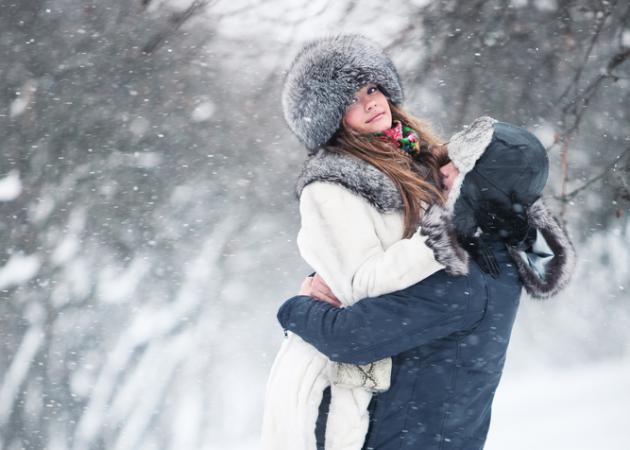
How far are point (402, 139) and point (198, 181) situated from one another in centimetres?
344

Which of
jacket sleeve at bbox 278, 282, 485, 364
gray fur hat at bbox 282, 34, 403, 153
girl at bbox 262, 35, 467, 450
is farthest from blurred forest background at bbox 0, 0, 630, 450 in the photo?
jacket sleeve at bbox 278, 282, 485, 364

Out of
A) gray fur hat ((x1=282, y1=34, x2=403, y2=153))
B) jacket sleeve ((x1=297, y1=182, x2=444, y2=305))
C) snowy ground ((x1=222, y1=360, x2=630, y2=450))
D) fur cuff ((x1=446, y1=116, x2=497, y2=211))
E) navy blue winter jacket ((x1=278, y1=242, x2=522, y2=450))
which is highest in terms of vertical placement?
fur cuff ((x1=446, y1=116, x2=497, y2=211))

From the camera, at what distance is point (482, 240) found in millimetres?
1319

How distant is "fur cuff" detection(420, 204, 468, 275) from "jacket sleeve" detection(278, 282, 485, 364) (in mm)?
62

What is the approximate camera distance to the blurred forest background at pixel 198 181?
420cm

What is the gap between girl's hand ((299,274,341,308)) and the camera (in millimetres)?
1434

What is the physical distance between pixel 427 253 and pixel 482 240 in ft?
0.60

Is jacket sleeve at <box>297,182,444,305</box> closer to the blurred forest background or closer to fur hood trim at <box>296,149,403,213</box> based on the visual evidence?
fur hood trim at <box>296,149,403,213</box>

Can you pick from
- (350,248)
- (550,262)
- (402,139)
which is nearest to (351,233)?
(350,248)

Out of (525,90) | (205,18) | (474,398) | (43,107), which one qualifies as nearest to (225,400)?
(43,107)

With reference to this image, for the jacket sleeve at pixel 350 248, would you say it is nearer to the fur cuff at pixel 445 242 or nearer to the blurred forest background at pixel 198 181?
the fur cuff at pixel 445 242

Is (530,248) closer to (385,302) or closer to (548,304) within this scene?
(385,302)

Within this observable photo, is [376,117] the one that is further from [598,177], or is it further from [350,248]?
[598,177]

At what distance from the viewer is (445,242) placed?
120cm
